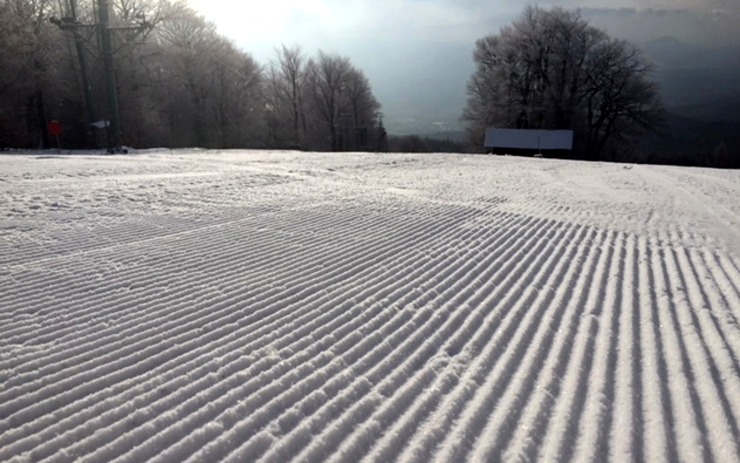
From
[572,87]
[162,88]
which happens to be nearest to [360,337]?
[162,88]

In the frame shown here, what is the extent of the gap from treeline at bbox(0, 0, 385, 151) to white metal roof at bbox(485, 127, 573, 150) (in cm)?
1673

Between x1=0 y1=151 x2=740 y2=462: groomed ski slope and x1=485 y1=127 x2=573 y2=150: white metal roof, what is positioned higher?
x1=485 y1=127 x2=573 y2=150: white metal roof

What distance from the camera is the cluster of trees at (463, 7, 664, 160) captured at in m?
45.8

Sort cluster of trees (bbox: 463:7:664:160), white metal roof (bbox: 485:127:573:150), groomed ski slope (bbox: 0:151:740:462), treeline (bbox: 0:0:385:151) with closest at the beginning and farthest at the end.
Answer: groomed ski slope (bbox: 0:151:740:462), treeline (bbox: 0:0:385:151), white metal roof (bbox: 485:127:573:150), cluster of trees (bbox: 463:7:664:160)

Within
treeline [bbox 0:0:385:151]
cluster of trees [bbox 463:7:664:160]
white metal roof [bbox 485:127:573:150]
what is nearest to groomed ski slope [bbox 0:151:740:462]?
treeline [bbox 0:0:385:151]

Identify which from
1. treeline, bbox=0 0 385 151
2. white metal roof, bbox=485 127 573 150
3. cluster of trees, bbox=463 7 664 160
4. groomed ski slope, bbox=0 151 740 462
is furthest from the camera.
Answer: cluster of trees, bbox=463 7 664 160

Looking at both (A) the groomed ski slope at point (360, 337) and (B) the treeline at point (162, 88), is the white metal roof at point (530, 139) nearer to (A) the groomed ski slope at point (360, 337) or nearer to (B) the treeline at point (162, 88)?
(B) the treeline at point (162, 88)

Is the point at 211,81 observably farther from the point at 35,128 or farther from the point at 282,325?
the point at 282,325

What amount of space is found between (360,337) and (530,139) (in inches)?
1662

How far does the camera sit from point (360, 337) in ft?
12.3

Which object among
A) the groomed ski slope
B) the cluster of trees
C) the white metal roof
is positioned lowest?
the groomed ski slope

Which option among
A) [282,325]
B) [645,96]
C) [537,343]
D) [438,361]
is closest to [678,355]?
[537,343]

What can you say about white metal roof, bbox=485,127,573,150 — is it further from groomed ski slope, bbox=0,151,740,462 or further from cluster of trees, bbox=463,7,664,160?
groomed ski slope, bbox=0,151,740,462

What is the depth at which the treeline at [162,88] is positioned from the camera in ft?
98.0
